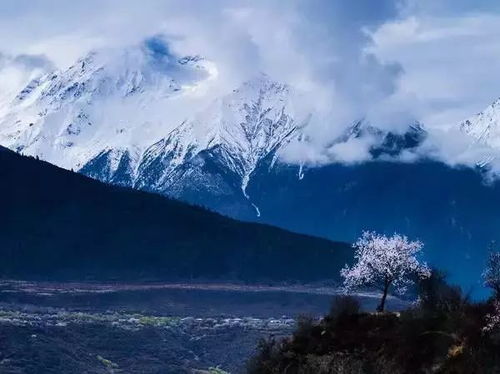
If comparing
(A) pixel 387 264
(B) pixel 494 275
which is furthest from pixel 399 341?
(A) pixel 387 264

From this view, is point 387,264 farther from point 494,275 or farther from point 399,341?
point 399,341

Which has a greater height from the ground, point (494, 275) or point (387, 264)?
point (387, 264)

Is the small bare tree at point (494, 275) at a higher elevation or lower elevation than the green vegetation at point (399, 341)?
higher

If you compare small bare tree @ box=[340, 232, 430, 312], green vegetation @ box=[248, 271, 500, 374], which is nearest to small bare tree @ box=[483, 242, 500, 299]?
green vegetation @ box=[248, 271, 500, 374]

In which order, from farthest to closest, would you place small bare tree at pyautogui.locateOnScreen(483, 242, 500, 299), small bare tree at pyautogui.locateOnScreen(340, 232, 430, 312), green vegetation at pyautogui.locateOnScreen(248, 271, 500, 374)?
small bare tree at pyautogui.locateOnScreen(340, 232, 430, 312) < small bare tree at pyautogui.locateOnScreen(483, 242, 500, 299) < green vegetation at pyautogui.locateOnScreen(248, 271, 500, 374)

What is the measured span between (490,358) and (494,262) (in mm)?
16235

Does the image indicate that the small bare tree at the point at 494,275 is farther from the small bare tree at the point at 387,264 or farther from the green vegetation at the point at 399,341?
the small bare tree at the point at 387,264

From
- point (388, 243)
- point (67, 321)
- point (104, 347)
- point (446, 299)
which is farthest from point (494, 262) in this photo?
point (67, 321)

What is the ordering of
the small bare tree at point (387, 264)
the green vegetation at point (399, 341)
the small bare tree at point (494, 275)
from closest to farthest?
the green vegetation at point (399, 341) < the small bare tree at point (494, 275) < the small bare tree at point (387, 264)

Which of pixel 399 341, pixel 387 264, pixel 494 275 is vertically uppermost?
pixel 387 264

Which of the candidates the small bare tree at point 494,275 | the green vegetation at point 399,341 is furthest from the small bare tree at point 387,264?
the small bare tree at point 494,275

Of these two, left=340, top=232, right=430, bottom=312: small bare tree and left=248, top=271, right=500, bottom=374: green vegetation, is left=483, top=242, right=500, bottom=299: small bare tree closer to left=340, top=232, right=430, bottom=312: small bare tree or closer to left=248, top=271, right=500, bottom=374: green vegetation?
left=248, top=271, right=500, bottom=374: green vegetation

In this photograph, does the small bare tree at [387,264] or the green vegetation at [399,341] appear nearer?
the green vegetation at [399,341]

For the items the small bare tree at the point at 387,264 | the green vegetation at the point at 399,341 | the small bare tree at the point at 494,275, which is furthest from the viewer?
the small bare tree at the point at 387,264
